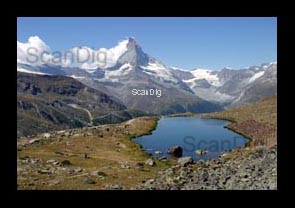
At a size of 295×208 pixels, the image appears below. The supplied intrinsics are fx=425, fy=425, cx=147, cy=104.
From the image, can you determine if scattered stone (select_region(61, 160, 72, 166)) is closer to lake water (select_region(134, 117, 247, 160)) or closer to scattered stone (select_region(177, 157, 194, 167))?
lake water (select_region(134, 117, 247, 160))

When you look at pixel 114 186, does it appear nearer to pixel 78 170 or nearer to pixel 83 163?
pixel 78 170

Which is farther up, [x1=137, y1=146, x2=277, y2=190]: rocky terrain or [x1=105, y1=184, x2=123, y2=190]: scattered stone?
[x1=137, y1=146, x2=277, y2=190]: rocky terrain

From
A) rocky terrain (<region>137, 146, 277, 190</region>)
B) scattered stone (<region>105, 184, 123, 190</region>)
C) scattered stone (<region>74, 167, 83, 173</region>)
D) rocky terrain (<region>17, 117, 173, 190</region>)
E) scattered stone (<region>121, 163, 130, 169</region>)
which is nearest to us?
rocky terrain (<region>137, 146, 277, 190</region>)

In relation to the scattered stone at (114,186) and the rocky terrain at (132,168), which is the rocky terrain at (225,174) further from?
the scattered stone at (114,186)

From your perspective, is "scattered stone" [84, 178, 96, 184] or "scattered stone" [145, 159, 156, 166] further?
"scattered stone" [145, 159, 156, 166]

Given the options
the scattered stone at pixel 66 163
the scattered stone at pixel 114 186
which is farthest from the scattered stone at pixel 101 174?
the scattered stone at pixel 66 163

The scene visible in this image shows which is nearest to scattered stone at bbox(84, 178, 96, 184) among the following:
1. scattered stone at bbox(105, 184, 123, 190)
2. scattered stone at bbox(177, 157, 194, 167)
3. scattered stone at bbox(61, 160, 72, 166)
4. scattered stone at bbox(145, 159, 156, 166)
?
scattered stone at bbox(105, 184, 123, 190)

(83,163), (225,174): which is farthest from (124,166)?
(225,174)

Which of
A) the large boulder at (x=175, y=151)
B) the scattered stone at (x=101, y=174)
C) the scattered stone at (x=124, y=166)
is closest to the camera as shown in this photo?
the scattered stone at (x=101, y=174)

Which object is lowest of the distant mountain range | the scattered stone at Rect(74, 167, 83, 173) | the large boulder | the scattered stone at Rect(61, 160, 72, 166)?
the scattered stone at Rect(74, 167, 83, 173)
